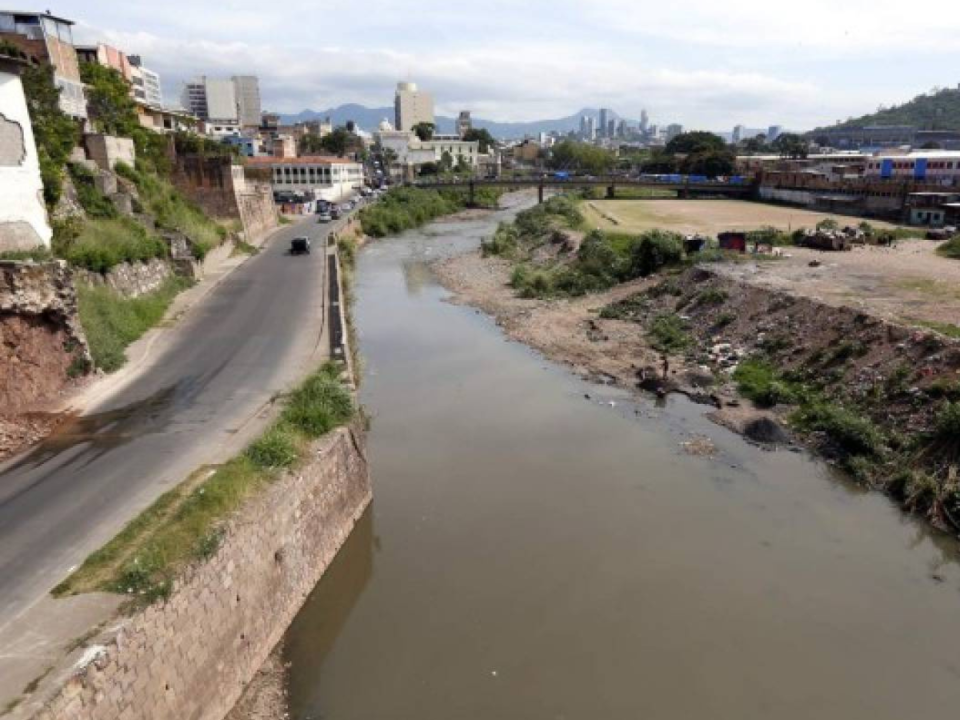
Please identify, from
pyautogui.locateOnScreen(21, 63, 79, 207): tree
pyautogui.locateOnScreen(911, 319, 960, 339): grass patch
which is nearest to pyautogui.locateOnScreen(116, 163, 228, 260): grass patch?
pyautogui.locateOnScreen(21, 63, 79, 207): tree

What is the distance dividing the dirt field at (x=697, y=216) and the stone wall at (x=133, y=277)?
41.9 metres

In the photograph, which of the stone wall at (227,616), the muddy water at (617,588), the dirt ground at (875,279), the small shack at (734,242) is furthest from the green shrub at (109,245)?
the small shack at (734,242)

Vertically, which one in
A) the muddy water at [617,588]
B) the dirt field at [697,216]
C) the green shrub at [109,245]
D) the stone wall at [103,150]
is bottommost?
the muddy water at [617,588]

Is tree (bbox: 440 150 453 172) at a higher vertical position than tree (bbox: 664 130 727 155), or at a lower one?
lower

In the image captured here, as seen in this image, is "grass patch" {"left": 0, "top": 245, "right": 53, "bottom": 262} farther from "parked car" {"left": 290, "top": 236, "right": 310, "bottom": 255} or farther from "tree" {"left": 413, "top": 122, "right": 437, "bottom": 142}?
"tree" {"left": 413, "top": 122, "right": 437, "bottom": 142}

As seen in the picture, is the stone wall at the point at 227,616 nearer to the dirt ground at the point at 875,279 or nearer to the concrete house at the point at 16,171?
the concrete house at the point at 16,171

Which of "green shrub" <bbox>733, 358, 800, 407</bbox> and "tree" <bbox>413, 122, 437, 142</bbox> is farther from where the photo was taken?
"tree" <bbox>413, 122, 437, 142</bbox>

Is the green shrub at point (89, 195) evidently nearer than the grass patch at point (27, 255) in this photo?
No

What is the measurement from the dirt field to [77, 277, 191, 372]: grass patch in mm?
44411

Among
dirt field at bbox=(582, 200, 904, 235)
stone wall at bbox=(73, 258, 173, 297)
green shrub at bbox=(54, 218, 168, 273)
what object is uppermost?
green shrub at bbox=(54, 218, 168, 273)

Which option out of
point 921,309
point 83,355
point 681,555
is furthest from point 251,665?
point 921,309

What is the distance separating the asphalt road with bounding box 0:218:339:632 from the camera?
11203 millimetres

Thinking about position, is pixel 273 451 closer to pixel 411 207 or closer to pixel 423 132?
pixel 411 207

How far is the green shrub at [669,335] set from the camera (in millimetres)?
30984
